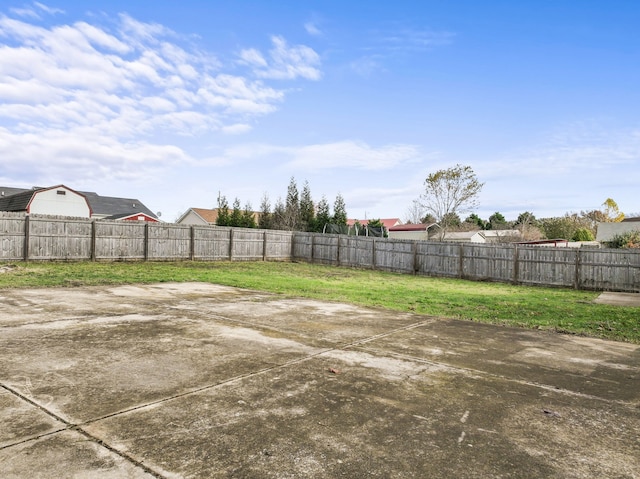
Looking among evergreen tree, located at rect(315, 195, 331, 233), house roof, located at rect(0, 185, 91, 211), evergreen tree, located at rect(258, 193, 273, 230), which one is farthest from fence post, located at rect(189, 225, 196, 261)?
evergreen tree, located at rect(258, 193, 273, 230)

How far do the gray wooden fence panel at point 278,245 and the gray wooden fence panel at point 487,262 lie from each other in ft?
31.2

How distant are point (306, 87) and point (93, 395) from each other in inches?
518

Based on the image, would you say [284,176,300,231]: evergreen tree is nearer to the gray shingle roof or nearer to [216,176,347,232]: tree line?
[216,176,347,232]: tree line

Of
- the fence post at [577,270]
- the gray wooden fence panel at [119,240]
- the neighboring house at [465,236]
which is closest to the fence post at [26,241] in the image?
the gray wooden fence panel at [119,240]

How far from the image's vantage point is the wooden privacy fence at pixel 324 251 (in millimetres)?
14117

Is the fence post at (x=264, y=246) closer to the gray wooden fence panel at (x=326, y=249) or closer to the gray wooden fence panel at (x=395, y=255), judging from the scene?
the gray wooden fence panel at (x=326, y=249)

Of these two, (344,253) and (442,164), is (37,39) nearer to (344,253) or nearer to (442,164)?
(344,253)

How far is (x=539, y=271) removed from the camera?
1552cm

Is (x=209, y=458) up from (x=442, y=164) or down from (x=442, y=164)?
down

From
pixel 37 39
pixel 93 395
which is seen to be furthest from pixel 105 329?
pixel 37 39

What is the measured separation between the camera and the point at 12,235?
1378 cm

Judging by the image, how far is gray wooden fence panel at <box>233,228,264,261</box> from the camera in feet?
66.7

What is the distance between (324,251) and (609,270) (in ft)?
40.6

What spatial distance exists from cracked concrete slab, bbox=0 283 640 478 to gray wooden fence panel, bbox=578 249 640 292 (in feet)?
35.2
